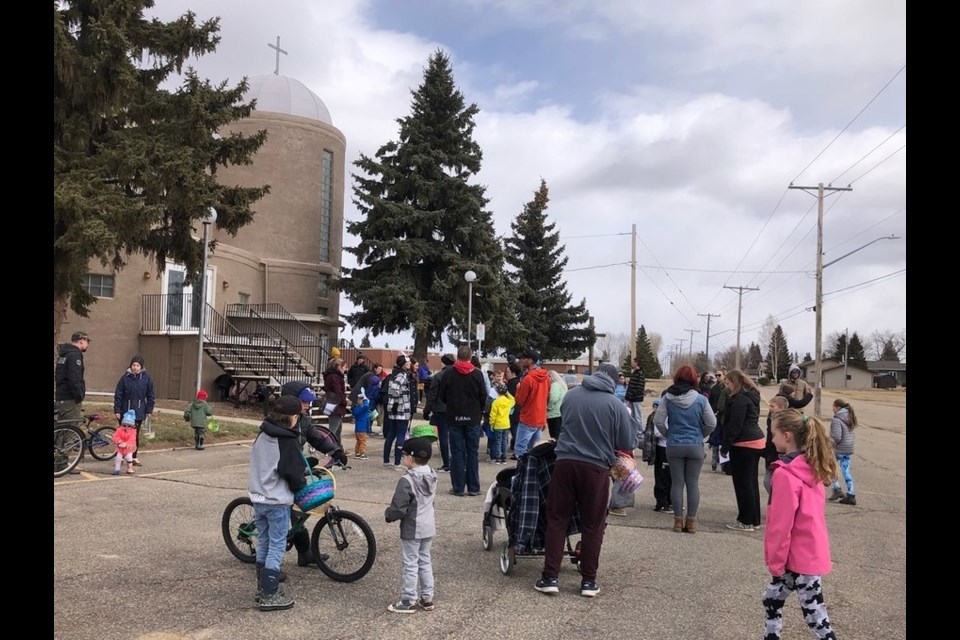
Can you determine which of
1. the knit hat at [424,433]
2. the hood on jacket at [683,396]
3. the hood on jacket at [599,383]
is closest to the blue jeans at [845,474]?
the hood on jacket at [683,396]

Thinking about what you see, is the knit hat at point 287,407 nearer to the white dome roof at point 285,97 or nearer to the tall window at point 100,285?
the tall window at point 100,285

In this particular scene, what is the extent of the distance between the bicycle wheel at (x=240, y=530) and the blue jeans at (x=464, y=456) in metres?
3.65

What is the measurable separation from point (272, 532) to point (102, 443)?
8.10 meters

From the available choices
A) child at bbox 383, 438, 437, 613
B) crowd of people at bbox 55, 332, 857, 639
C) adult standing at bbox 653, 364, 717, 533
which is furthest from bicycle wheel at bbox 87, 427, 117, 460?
adult standing at bbox 653, 364, 717, 533

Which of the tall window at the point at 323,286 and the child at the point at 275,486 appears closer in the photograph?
the child at the point at 275,486

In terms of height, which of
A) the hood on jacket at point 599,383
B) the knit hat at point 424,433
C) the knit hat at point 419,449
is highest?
the hood on jacket at point 599,383

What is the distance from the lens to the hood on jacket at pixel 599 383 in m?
6.21

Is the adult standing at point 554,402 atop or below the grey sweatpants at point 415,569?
atop

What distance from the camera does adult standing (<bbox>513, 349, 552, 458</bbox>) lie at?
36.8ft

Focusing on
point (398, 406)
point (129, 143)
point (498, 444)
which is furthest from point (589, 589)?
point (129, 143)

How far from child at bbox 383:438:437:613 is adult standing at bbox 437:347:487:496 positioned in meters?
4.17

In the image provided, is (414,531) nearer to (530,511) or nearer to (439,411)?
(530,511)

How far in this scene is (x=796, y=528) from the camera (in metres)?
4.42
